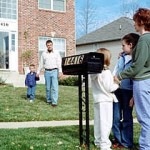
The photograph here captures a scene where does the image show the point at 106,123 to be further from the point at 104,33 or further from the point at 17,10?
the point at 104,33

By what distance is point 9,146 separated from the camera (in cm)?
713

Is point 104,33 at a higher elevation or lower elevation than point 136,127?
higher

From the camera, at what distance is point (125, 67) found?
7.45 meters

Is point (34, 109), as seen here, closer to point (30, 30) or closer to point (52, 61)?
point (52, 61)

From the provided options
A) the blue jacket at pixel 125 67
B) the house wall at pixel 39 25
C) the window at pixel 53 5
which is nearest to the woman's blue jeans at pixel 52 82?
the blue jacket at pixel 125 67

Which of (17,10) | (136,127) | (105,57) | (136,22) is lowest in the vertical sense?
(136,127)

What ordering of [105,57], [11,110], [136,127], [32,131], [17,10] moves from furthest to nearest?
[17,10], [11,110], [136,127], [32,131], [105,57]

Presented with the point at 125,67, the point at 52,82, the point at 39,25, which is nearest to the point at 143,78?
the point at 125,67

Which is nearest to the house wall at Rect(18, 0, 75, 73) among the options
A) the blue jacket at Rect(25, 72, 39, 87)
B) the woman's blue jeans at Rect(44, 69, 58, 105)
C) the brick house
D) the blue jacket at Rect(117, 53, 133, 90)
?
the brick house

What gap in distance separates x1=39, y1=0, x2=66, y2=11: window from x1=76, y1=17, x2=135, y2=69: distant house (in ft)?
26.3

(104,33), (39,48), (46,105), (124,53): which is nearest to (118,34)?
(104,33)

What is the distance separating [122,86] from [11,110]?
19.4 feet

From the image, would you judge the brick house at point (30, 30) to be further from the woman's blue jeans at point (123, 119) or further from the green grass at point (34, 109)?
the woman's blue jeans at point (123, 119)

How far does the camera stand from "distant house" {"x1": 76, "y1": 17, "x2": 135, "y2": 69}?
121 ft
